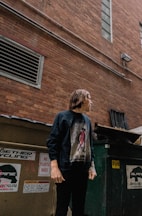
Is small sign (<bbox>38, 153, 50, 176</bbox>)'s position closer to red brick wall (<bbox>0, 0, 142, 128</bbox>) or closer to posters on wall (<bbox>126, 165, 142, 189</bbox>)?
posters on wall (<bbox>126, 165, 142, 189</bbox>)

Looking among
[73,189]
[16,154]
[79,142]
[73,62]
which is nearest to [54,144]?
[79,142]

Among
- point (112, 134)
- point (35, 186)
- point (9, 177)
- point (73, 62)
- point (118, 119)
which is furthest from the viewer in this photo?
point (118, 119)

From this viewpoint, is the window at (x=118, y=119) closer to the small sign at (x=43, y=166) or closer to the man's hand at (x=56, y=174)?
the small sign at (x=43, y=166)

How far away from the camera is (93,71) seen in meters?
5.41

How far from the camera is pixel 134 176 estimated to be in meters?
2.80

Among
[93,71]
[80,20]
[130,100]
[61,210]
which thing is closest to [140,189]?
[61,210]

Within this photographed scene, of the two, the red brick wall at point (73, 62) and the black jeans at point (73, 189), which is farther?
the red brick wall at point (73, 62)

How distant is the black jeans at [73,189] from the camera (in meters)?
1.57

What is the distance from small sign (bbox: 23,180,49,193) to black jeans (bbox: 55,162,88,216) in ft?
2.53

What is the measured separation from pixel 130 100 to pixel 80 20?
8.70 feet

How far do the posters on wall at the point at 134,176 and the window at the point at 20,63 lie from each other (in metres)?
2.31

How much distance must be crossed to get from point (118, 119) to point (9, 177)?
3.92 m

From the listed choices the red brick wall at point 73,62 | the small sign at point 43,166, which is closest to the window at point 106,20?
the red brick wall at point 73,62

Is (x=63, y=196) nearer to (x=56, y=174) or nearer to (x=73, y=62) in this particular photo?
(x=56, y=174)
